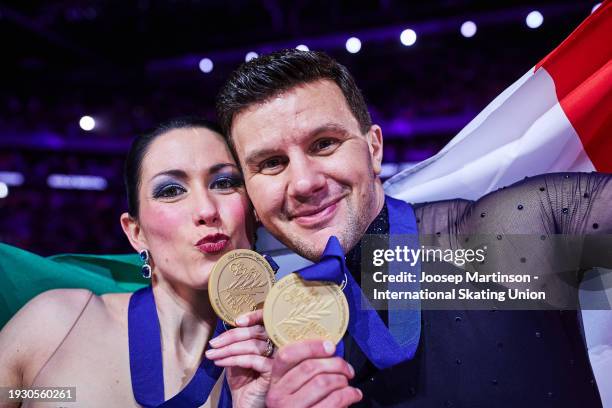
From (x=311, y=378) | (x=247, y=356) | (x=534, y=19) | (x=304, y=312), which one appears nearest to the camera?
(x=311, y=378)

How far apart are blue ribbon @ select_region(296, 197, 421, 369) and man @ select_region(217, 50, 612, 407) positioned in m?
0.10

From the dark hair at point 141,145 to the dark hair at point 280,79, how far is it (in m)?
0.18

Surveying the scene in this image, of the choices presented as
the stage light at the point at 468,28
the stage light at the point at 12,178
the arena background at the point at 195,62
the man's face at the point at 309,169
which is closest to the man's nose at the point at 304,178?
the man's face at the point at 309,169

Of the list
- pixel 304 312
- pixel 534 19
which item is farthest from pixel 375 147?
pixel 534 19

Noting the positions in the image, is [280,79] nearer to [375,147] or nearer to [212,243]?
[375,147]

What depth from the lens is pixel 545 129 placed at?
2.02 m

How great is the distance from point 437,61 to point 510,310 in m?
5.19

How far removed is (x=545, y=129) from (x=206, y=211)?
1361mm

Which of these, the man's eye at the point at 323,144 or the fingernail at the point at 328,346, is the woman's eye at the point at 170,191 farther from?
the fingernail at the point at 328,346

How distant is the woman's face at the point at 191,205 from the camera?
1754 mm

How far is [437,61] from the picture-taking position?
619 centimetres

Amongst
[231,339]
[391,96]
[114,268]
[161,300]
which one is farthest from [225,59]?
[231,339]

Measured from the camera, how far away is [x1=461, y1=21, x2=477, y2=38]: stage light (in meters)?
4.95

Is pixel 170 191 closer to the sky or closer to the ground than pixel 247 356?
closer to the sky
